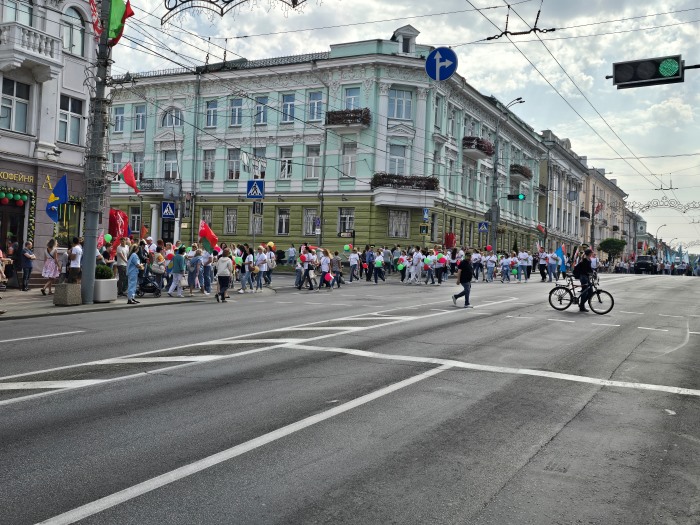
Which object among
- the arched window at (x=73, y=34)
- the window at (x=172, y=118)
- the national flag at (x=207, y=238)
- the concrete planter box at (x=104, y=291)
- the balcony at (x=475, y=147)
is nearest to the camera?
A: the concrete planter box at (x=104, y=291)

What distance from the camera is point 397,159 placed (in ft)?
139

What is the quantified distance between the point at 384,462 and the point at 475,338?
278 inches

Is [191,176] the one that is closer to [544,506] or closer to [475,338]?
[475,338]

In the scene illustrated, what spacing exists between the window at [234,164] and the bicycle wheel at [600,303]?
32239mm

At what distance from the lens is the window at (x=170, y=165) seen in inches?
1865

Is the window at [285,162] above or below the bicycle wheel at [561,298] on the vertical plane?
above

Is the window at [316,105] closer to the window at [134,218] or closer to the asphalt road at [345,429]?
the window at [134,218]

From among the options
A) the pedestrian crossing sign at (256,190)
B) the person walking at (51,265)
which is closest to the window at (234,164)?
the pedestrian crossing sign at (256,190)

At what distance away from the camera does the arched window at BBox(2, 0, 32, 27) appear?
21406 mm

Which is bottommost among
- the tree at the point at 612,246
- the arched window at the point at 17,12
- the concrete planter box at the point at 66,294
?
the concrete planter box at the point at 66,294

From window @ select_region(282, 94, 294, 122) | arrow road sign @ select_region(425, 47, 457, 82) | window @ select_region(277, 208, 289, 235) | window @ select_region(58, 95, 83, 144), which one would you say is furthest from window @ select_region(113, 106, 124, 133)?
arrow road sign @ select_region(425, 47, 457, 82)

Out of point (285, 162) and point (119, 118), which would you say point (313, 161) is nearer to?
point (285, 162)

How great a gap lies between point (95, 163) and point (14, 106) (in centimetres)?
733

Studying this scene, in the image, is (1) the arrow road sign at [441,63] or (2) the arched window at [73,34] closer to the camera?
(1) the arrow road sign at [441,63]
